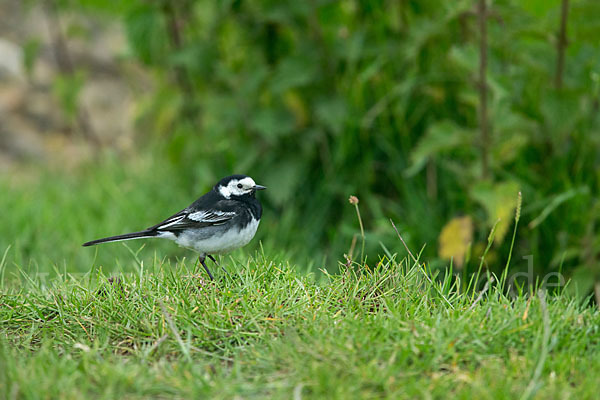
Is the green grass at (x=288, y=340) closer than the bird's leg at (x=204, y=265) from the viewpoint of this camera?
Yes

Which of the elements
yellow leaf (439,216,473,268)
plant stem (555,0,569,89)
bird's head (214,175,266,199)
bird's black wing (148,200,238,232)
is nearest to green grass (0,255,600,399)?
bird's black wing (148,200,238,232)

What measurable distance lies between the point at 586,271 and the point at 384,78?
2292 mm

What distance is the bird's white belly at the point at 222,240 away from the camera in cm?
368

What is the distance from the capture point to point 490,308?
2926 millimetres

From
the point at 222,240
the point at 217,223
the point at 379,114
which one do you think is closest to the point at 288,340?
the point at 222,240

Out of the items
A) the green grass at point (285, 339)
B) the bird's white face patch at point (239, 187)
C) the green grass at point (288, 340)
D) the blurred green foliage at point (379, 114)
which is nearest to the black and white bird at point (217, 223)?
the bird's white face patch at point (239, 187)

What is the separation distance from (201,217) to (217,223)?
0.11 metres

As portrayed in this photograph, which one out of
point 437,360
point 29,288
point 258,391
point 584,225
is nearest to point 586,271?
point 584,225

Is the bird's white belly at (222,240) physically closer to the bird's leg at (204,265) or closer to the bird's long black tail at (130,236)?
the bird's leg at (204,265)

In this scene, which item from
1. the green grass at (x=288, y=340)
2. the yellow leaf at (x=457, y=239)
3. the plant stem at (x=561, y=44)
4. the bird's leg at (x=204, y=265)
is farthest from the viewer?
the yellow leaf at (x=457, y=239)

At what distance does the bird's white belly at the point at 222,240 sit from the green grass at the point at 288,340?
338 mm

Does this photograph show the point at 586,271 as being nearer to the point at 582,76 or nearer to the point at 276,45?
the point at 582,76

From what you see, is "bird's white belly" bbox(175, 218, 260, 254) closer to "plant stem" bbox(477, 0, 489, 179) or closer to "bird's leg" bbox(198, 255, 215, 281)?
"bird's leg" bbox(198, 255, 215, 281)

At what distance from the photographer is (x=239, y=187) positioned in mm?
3961
